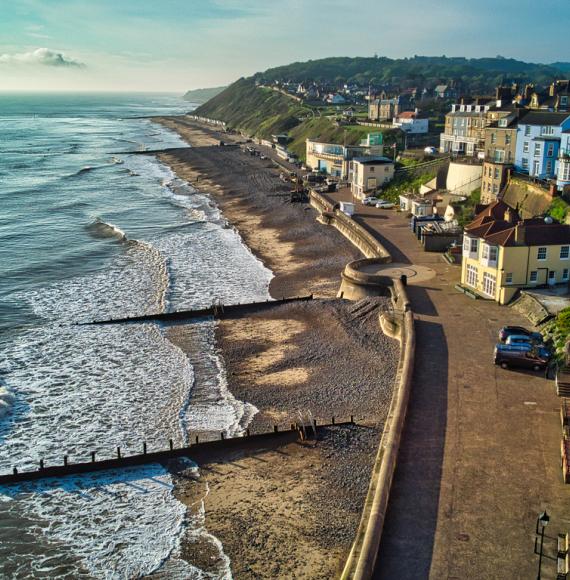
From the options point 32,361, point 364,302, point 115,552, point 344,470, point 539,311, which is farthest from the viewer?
point 364,302

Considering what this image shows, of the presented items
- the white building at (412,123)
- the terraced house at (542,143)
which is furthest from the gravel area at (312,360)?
the white building at (412,123)

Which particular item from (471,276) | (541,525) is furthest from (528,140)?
(541,525)

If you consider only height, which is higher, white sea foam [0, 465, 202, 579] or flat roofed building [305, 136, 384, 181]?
flat roofed building [305, 136, 384, 181]

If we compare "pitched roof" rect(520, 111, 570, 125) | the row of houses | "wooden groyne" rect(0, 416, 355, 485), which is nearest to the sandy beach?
"wooden groyne" rect(0, 416, 355, 485)

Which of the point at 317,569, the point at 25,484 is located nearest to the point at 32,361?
the point at 25,484

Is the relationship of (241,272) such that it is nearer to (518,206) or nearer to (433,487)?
(518,206)

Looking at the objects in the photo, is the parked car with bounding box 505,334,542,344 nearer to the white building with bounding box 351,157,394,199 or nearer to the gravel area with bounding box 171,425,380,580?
the gravel area with bounding box 171,425,380,580

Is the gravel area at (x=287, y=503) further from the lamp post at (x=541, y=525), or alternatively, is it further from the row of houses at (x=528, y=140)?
the row of houses at (x=528, y=140)
